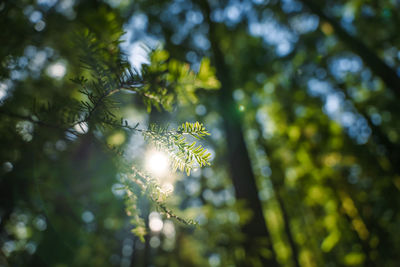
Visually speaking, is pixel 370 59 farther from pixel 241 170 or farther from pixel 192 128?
pixel 192 128

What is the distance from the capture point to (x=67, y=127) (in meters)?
1.08

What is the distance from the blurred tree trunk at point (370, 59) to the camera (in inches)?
186

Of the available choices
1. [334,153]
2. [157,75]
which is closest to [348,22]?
[334,153]

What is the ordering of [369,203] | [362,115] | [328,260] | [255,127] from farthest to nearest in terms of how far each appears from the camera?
[328,260]
[255,127]
[369,203]
[362,115]

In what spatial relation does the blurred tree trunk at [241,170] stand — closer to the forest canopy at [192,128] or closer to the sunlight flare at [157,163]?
the forest canopy at [192,128]

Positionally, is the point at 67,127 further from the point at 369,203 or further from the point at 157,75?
the point at 369,203

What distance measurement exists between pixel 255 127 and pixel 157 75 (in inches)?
344

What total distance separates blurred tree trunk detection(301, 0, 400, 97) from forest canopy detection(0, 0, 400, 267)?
3cm

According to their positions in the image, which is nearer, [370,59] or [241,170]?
[241,170]

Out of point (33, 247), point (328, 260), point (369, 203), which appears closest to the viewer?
point (33, 247)

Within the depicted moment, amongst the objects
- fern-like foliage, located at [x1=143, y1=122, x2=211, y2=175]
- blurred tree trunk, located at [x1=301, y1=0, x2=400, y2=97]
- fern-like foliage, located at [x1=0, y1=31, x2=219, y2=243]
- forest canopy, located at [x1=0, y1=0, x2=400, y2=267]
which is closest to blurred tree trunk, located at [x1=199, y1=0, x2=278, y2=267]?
forest canopy, located at [x1=0, y1=0, x2=400, y2=267]

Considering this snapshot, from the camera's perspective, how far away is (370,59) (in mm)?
5020

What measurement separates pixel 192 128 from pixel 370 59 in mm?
5992

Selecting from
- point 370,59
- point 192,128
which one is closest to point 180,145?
point 192,128
